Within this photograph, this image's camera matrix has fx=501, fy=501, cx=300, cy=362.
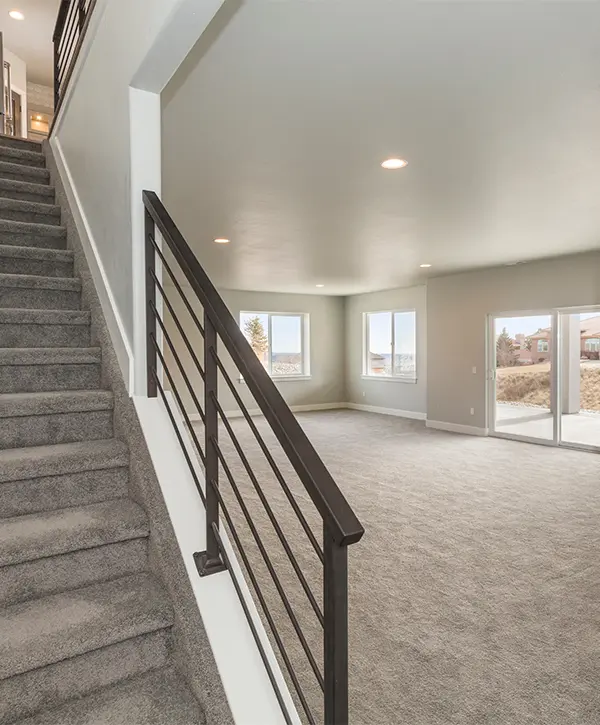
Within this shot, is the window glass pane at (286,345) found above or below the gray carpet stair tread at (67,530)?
above

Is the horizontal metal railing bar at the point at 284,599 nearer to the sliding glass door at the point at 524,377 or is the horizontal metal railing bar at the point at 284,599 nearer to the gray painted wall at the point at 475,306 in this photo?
the gray painted wall at the point at 475,306

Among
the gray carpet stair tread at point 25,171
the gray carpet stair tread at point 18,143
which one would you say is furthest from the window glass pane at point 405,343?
the gray carpet stair tread at point 25,171

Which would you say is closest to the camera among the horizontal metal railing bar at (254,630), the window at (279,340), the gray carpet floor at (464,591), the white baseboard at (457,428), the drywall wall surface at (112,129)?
the horizontal metal railing bar at (254,630)

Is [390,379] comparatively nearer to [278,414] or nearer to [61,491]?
[61,491]

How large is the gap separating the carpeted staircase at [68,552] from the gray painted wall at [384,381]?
7779mm

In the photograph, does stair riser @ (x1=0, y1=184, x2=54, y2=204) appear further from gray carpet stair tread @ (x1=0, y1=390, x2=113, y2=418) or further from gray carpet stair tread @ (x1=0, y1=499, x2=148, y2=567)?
gray carpet stair tread @ (x1=0, y1=499, x2=148, y2=567)

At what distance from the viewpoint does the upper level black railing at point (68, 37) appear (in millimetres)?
2854

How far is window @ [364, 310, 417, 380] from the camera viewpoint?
987 cm

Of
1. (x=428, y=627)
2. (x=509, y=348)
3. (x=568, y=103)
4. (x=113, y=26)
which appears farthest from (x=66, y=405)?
(x=509, y=348)

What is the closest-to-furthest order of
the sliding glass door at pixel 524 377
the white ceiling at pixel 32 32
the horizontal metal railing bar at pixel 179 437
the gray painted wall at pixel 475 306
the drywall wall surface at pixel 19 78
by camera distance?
the horizontal metal railing bar at pixel 179 437 < the white ceiling at pixel 32 32 < the drywall wall surface at pixel 19 78 < the gray painted wall at pixel 475 306 < the sliding glass door at pixel 524 377

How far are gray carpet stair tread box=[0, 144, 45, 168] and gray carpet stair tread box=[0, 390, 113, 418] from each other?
2387mm

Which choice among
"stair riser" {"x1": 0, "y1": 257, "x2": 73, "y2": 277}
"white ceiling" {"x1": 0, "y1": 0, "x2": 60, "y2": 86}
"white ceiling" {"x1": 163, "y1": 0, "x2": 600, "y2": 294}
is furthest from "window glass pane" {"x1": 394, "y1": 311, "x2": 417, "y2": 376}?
"stair riser" {"x1": 0, "y1": 257, "x2": 73, "y2": 277}

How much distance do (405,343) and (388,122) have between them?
7570mm

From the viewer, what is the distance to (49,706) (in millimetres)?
1285
